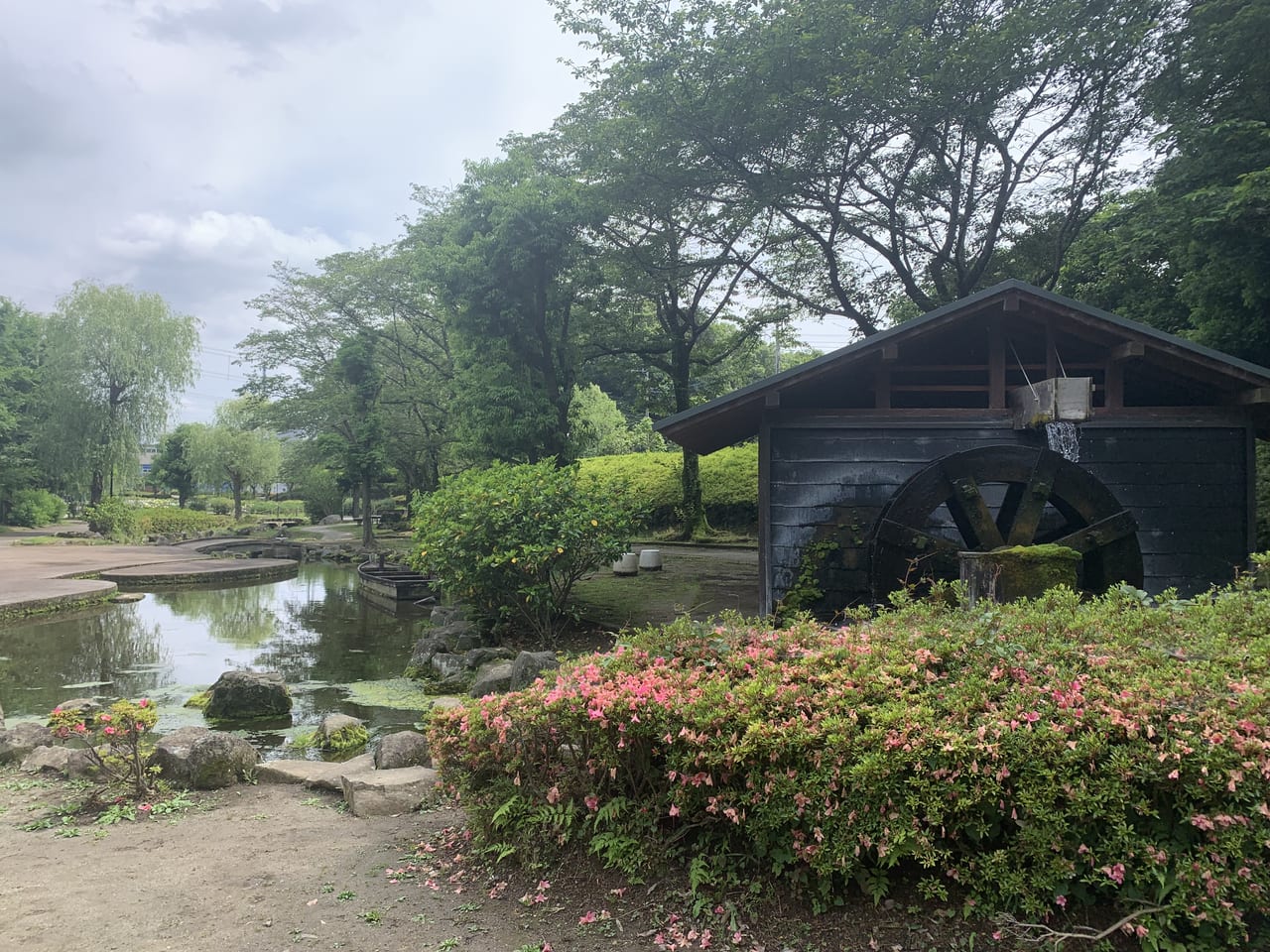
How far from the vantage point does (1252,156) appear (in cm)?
959

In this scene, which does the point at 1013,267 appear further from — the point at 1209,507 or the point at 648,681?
the point at 648,681

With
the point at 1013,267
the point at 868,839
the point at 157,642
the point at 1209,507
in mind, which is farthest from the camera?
the point at 1013,267

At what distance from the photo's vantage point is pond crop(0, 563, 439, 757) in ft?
26.4

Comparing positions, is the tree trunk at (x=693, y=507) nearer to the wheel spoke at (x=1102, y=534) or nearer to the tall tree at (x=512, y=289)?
the tall tree at (x=512, y=289)

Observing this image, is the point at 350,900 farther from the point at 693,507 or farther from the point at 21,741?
the point at 693,507

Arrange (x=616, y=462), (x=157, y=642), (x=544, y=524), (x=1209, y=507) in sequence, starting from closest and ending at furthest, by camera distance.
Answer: (x=1209, y=507)
(x=544, y=524)
(x=157, y=642)
(x=616, y=462)

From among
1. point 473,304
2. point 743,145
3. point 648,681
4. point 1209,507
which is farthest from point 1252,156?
point 473,304

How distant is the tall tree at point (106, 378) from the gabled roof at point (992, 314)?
27.8 meters

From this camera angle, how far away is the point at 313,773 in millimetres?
5078

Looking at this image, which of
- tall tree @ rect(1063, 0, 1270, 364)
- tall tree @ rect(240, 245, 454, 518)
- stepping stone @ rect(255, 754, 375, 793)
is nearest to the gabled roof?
tall tree @ rect(1063, 0, 1270, 364)

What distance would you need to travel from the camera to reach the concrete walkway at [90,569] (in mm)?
13742

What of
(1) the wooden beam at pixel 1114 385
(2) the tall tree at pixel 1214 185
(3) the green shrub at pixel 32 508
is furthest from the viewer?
(3) the green shrub at pixel 32 508

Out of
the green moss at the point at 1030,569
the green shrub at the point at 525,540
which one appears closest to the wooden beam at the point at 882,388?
the green moss at the point at 1030,569

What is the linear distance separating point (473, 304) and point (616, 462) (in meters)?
8.25
